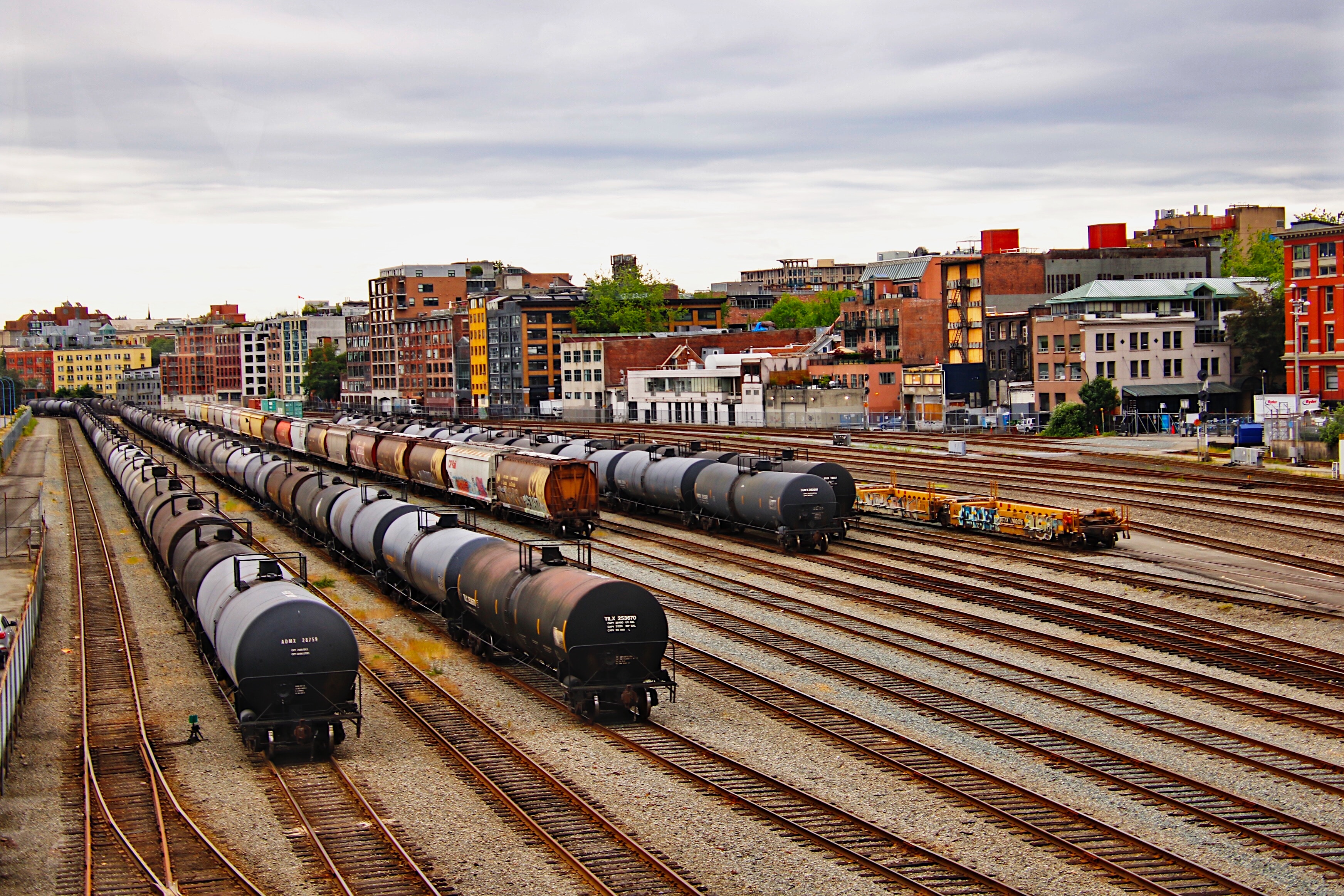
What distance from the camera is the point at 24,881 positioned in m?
16.8

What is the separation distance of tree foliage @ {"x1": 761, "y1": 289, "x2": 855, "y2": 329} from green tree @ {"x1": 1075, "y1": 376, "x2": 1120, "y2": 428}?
95907mm

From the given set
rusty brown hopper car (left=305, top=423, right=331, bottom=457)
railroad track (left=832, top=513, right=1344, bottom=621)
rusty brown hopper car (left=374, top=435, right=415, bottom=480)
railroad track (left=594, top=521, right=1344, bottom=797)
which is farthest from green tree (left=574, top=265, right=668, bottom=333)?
railroad track (left=594, top=521, right=1344, bottom=797)

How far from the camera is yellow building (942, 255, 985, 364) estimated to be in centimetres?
10719

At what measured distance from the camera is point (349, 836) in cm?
1831

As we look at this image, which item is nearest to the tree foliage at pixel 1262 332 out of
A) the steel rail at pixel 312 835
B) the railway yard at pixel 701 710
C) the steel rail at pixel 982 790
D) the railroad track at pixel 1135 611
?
the railway yard at pixel 701 710

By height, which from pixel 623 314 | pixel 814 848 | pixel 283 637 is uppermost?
pixel 623 314

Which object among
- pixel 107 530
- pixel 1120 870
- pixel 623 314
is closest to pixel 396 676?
pixel 1120 870

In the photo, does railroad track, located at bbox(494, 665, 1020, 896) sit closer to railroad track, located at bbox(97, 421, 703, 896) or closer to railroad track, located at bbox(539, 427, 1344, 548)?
railroad track, located at bbox(97, 421, 703, 896)

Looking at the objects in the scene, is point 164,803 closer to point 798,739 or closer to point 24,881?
point 24,881

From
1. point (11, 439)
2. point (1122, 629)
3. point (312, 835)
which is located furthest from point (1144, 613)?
point (11, 439)

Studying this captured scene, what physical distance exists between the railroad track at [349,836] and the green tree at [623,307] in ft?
472

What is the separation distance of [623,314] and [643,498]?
112m

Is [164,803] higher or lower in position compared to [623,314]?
lower

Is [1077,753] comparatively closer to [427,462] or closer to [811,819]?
[811,819]
